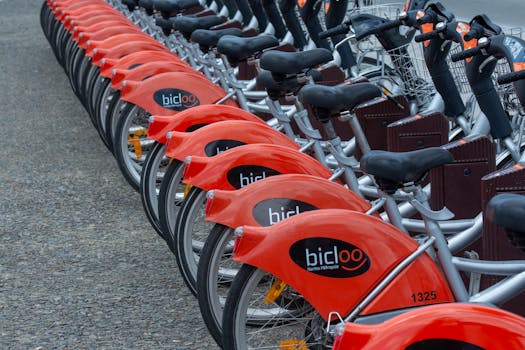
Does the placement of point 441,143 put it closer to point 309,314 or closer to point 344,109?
point 344,109

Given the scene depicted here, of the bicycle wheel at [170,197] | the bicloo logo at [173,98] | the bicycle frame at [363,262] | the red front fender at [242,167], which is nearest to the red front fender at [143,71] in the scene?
the bicloo logo at [173,98]

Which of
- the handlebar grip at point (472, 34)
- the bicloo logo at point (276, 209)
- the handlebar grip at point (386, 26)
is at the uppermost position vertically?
the handlebar grip at point (472, 34)

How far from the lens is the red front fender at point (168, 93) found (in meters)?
5.51

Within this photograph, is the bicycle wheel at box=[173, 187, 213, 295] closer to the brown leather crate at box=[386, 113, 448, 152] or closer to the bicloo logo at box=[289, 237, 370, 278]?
the brown leather crate at box=[386, 113, 448, 152]

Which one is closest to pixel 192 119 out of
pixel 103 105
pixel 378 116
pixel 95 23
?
pixel 378 116

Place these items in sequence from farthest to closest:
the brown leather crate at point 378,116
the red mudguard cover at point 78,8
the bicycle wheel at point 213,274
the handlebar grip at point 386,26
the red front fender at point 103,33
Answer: the red mudguard cover at point 78,8 → the red front fender at point 103,33 → the brown leather crate at point 378,116 → the handlebar grip at point 386,26 → the bicycle wheel at point 213,274

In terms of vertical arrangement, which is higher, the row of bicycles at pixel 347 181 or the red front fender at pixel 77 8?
the row of bicycles at pixel 347 181

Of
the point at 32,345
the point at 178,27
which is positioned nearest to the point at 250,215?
the point at 32,345

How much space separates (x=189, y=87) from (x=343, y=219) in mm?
2589

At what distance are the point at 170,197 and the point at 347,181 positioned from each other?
41.6 inches

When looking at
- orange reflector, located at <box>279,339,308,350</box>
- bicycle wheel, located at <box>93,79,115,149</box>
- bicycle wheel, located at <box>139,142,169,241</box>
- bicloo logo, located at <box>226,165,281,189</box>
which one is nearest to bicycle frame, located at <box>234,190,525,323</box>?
orange reflector, located at <box>279,339,308,350</box>

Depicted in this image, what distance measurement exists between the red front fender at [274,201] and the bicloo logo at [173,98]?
6.54 feet

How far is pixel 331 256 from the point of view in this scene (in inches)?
121

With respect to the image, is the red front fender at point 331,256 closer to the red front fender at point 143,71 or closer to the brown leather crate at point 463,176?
the brown leather crate at point 463,176
